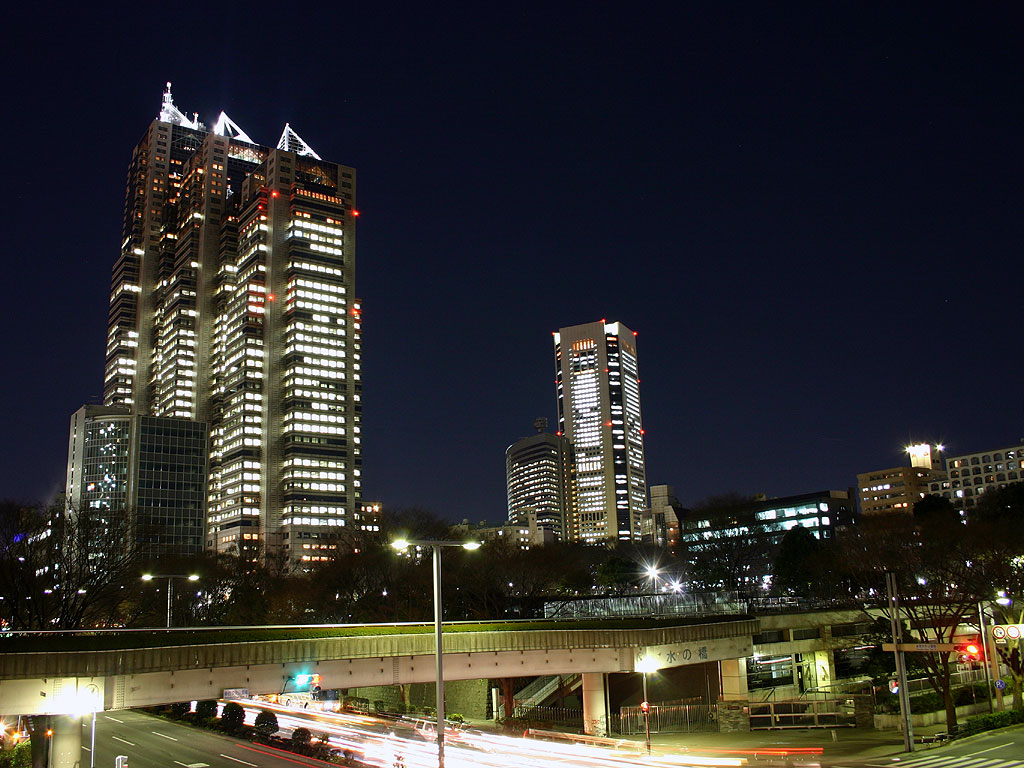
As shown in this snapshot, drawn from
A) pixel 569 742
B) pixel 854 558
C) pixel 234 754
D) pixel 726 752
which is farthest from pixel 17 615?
pixel 854 558

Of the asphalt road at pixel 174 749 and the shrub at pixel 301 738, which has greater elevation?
the shrub at pixel 301 738

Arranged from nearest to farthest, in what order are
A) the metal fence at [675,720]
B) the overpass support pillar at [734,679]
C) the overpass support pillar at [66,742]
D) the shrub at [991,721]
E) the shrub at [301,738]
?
the overpass support pillar at [66,742] < the shrub at [991,721] < the shrub at [301,738] < the metal fence at [675,720] < the overpass support pillar at [734,679]

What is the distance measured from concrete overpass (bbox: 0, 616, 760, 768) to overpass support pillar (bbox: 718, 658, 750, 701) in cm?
50

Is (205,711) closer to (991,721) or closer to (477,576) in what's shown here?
(477,576)

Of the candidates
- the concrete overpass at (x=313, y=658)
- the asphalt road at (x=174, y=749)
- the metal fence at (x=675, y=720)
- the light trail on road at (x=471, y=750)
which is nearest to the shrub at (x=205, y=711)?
the asphalt road at (x=174, y=749)

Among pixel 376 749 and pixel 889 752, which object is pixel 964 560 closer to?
pixel 889 752

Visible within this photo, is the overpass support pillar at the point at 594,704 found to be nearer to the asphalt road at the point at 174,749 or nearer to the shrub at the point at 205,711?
the asphalt road at the point at 174,749

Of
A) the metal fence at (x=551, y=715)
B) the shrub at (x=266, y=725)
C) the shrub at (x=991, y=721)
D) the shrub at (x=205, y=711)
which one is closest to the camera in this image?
the shrub at (x=991, y=721)

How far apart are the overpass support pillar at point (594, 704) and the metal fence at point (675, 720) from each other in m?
1.58

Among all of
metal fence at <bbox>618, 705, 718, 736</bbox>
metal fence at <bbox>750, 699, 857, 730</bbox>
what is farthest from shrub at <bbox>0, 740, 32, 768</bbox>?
metal fence at <bbox>750, 699, 857, 730</bbox>

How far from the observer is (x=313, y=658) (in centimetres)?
3659

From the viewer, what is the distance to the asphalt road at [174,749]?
38.3 meters

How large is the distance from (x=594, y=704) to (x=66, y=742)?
85.5 ft

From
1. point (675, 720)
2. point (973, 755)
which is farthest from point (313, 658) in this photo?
point (973, 755)
